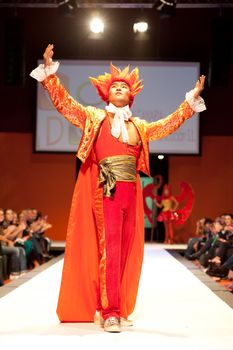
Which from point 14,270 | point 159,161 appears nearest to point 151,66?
point 159,161

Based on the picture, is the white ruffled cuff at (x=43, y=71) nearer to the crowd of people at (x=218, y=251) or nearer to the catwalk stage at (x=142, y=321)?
the catwalk stage at (x=142, y=321)

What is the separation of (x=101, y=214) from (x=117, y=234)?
0.13m

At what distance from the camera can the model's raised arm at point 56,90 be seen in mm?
2686

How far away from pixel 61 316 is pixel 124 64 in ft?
27.0

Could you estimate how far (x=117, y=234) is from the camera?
269 centimetres

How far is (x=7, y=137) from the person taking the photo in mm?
11039

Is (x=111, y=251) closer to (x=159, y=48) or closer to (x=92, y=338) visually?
(x=92, y=338)

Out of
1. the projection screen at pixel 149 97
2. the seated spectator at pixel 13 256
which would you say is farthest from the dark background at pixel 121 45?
the seated spectator at pixel 13 256

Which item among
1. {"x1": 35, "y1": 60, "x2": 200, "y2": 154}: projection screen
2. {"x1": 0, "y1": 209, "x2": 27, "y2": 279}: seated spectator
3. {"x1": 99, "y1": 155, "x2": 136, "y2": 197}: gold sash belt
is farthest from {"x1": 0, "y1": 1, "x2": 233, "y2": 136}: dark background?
{"x1": 99, "y1": 155, "x2": 136, "y2": 197}: gold sash belt

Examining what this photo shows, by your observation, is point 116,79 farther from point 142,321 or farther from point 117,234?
point 142,321

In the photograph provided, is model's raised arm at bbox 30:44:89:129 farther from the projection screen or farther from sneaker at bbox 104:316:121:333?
the projection screen

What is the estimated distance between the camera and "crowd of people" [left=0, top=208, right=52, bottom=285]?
5.79 m

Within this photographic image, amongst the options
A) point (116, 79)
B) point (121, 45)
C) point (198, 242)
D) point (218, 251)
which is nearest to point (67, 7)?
point (121, 45)

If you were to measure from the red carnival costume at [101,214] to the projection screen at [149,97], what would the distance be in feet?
24.5
